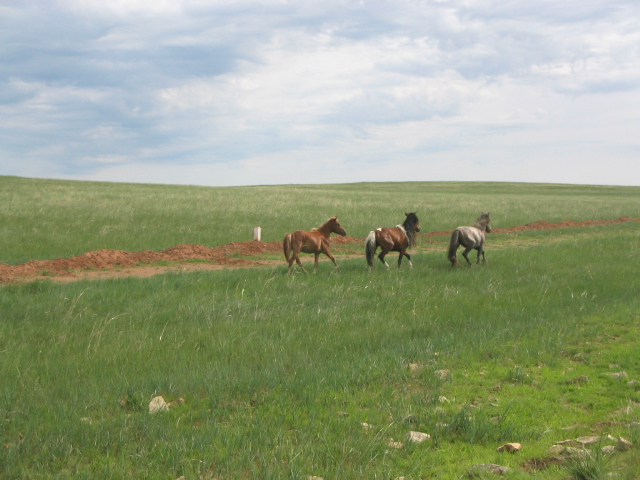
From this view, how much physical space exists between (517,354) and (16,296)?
10.1 m

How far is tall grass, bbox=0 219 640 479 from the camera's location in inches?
188

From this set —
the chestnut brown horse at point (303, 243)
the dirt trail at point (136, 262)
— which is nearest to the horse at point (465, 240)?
the chestnut brown horse at point (303, 243)

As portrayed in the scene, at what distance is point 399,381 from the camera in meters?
6.76

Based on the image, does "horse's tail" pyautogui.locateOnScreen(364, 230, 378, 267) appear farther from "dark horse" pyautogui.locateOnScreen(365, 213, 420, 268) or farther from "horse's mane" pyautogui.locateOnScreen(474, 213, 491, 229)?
"horse's mane" pyautogui.locateOnScreen(474, 213, 491, 229)

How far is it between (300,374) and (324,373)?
1.01 ft

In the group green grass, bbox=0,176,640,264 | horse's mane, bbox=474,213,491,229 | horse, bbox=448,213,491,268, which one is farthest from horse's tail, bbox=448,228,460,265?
green grass, bbox=0,176,640,264

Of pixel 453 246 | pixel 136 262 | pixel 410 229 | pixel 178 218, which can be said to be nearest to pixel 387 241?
pixel 410 229

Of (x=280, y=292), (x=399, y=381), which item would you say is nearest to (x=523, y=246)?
(x=280, y=292)

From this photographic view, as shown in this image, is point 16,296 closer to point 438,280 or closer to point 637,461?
point 438,280

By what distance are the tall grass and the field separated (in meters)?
0.03

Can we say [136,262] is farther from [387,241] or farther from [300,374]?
[300,374]

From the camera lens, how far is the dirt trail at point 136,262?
15797mm

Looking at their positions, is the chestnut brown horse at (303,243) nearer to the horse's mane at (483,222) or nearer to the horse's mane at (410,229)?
the horse's mane at (410,229)

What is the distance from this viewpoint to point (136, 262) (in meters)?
18.1
